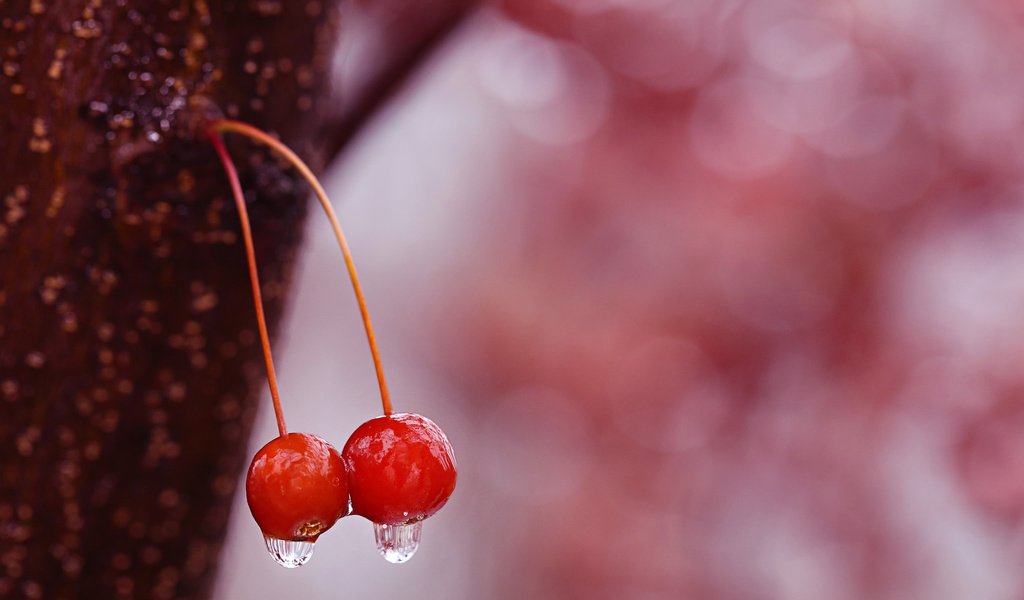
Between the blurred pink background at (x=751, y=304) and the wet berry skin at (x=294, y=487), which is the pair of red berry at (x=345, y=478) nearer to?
the wet berry skin at (x=294, y=487)

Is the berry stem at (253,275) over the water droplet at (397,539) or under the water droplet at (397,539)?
over

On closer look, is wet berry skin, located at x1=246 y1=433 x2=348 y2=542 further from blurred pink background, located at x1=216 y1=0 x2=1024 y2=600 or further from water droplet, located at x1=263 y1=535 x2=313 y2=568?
blurred pink background, located at x1=216 y1=0 x2=1024 y2=600

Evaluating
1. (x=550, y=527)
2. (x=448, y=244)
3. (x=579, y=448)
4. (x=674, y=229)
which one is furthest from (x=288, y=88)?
(x=448, y=244)

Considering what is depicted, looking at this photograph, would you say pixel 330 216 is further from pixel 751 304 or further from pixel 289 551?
pixel 751 304

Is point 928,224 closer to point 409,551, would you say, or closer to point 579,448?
point 579,448

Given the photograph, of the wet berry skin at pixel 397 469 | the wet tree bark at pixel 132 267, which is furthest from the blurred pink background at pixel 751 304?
the wet berry skin at pixel 397 469

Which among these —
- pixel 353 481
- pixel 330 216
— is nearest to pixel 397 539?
pixel 353 481

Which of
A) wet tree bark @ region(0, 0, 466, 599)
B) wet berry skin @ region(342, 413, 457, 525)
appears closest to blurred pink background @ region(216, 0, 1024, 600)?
wet tree bark @ region(0, 0, 466, 599)
